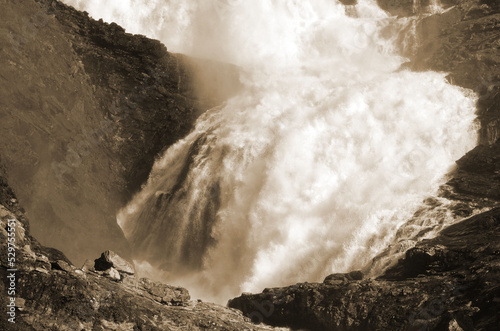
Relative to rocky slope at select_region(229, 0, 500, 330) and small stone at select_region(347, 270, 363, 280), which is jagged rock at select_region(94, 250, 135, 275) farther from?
small stone at select_region(347, 270, 363, 280)

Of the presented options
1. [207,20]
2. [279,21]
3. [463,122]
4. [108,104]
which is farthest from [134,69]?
[463,122]

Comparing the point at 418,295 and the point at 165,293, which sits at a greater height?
the point at 165,293

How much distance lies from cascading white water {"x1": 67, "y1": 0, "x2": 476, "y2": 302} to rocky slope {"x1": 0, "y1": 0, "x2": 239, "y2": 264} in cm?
181

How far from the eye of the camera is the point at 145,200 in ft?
143

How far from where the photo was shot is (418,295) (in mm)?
26547

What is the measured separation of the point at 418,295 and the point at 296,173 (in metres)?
16.7

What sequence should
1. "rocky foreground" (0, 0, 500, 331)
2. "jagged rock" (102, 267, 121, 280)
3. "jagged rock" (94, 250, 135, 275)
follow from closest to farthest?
"rocky foreground" (0, 0, 500, 331) < "jagged rock" (102, 267, 121, 280) < "jagged rock" (94, 250, 135, 275)

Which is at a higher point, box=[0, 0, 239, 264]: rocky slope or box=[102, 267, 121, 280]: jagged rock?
box=[0, 0, 239, 264]: rocky slope

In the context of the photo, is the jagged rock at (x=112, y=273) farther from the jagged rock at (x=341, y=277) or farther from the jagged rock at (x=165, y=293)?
the jagged rock at (x=341, y=277)

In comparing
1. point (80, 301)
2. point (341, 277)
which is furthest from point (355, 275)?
point (80, 301)

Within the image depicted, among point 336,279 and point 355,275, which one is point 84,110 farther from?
point 355,275

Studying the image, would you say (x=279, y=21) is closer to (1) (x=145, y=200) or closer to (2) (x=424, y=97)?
(2) (x=424, y=97)

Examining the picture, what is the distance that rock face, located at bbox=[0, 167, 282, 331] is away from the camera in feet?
70.0

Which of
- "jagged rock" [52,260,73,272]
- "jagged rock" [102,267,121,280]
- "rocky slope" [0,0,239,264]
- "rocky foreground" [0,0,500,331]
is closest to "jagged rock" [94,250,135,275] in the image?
"rocky foreground" [0,0,500,331]
